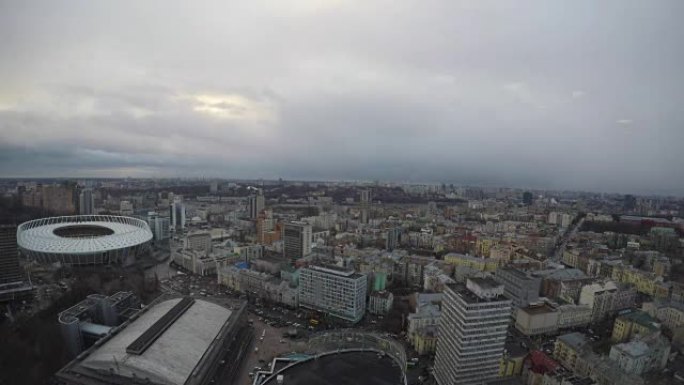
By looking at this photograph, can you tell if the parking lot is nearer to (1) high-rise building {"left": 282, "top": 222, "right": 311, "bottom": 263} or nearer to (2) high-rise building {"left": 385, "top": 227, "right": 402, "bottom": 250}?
(1) high-rise building {"left": 282, "top": 222, "right": 311, "bottom": 263}

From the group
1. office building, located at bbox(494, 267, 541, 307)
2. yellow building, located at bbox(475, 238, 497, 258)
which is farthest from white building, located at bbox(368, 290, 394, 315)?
yellow building, located at bbox(475, 238, 497, 258)

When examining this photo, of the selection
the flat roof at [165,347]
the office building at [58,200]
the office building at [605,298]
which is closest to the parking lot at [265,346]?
the flat roof at [165,347]

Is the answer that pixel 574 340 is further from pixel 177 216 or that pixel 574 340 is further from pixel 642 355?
pixel 177 216

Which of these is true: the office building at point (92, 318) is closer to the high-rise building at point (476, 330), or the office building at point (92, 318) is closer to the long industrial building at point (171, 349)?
the long industrial building at point (171, 349)

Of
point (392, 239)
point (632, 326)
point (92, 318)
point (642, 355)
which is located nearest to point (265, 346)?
point (92, 318)

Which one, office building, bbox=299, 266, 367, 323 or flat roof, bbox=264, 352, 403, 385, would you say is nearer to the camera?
flat roof, bbox=264, 352, 403, 385

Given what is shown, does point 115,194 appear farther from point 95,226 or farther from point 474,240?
point 474,240
